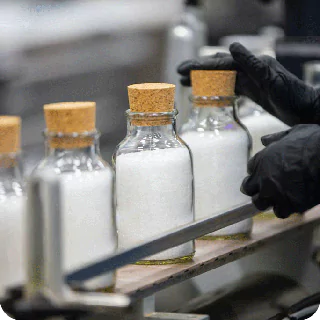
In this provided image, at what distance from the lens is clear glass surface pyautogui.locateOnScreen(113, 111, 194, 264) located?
1.11 m

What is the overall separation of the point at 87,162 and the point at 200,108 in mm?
357

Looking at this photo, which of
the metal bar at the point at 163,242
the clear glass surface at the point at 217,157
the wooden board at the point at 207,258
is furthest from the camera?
the clear glass surface at the point at 217,157

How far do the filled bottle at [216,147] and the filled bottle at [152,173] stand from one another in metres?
0.13

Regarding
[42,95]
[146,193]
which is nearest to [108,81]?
[42,95]

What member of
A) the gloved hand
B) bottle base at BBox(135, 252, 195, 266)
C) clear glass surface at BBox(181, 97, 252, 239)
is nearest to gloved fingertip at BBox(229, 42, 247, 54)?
the gloved hand

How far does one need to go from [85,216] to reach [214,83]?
0.40 metres

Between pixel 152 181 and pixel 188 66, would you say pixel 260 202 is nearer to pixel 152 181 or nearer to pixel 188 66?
pixel 152 181

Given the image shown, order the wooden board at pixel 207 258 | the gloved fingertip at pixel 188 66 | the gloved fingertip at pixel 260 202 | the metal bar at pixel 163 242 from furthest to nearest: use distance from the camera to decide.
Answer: the gloved fingertip at pixel 188 66, the gloved fingertip at pixel 260 202, the wooden board at pixel 207 258, the metal bar at pixel 163 242

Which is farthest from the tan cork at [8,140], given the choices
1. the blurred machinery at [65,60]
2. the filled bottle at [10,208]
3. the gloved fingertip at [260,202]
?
the blurred machinery at [65,60]

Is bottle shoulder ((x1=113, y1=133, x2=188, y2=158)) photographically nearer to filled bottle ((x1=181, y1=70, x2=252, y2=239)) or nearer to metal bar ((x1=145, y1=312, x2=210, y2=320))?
filled bottle ((x1=181, y1=70, x2=252, y2=239))

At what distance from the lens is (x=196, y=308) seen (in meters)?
1.22

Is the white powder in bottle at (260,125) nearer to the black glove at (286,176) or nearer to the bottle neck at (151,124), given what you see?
the black glove at (286,176)

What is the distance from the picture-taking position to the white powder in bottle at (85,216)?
3.21 ft

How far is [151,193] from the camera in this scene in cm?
112
